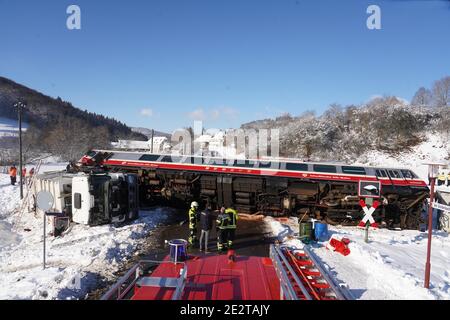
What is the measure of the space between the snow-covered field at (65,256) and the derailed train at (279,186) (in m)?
2.18

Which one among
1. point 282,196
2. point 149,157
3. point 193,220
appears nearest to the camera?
point 193,220

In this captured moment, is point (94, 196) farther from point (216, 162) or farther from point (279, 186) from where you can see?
point (279, 186)

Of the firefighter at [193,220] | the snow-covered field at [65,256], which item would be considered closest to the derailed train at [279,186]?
the snow-covered field at [65,256]

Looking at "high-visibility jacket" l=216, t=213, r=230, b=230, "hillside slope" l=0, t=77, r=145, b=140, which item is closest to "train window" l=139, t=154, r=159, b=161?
"high-visibility jacket" l=216, t=213, r=230, b=230

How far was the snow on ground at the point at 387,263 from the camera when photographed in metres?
6.51

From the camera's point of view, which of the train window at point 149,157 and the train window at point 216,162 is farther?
the train window at point 149,157

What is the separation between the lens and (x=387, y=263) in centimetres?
783

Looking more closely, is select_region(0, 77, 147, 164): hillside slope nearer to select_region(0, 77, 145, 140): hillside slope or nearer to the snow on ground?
select_region(0, 77, 145, 140): hillside slope

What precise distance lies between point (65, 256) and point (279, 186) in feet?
29.2

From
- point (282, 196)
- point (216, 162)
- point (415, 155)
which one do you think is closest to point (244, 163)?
point (216, 162)

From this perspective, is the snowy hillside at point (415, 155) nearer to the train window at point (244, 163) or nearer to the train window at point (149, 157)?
the train window at point (244, 163)

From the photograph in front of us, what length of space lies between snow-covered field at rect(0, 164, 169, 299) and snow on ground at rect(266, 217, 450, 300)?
5420 mm

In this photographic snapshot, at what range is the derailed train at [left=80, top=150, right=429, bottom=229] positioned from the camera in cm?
1299

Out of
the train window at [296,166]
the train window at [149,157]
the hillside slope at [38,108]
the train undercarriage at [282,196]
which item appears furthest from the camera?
the hillside slope at [38,108]
